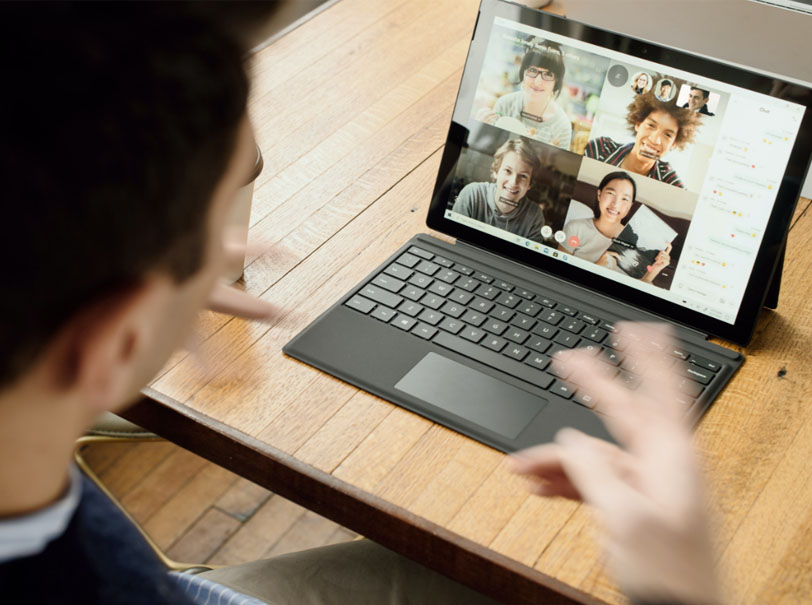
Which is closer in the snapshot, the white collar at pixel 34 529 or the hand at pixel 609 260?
the white collar at pixel 34 529

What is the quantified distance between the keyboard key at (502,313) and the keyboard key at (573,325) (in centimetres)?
6

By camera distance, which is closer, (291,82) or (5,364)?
(5,364)

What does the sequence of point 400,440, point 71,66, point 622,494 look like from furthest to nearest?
point 400,440 → point 622,494 → point 71,66

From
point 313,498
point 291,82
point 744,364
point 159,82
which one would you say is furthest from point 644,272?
A: point 159,82

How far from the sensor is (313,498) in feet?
3.18

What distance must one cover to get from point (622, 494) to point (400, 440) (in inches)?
13.4

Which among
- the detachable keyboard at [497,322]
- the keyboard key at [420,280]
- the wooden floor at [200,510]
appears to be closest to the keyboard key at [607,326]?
the detachable keyboard at [497,322]

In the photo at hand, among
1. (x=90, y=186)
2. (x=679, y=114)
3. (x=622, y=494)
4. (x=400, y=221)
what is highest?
(x=90, y=186)

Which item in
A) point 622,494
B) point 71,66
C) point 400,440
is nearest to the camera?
point 71,66

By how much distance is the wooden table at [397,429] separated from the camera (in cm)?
90

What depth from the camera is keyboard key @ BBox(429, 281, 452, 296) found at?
116 centimetres

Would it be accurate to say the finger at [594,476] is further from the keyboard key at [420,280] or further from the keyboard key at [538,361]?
the keyboard key at [420,280]

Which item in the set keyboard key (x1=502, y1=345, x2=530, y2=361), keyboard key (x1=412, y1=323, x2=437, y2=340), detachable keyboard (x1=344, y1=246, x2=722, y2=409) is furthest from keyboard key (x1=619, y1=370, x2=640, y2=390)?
keyboard key (x1=412, y1=323, x2=437, y2=340)

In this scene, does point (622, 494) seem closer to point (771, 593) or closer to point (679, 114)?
point (771, 593)
